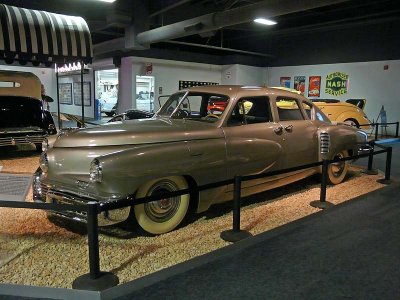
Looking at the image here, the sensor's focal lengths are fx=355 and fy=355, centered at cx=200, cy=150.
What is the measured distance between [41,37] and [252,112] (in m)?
6.32

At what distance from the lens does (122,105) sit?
721 inches

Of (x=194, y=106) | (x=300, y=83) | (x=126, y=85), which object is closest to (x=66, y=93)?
(x=126, y=85)

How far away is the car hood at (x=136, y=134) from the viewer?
13.4 ft

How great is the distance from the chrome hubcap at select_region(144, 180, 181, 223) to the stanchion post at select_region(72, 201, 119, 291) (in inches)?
41.6

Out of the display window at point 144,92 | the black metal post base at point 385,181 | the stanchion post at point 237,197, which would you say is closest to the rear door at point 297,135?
the stanchion post at point 237,197

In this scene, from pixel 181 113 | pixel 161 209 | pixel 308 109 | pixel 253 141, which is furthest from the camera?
pixel 308 109

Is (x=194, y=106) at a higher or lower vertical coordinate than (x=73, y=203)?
higher

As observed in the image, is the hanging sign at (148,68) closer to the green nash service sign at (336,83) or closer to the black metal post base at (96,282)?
the green nash service sign at (336,83)

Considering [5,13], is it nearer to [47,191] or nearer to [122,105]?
[47,191]

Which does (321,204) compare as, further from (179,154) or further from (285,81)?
(285,81)

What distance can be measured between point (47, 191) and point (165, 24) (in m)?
12.1

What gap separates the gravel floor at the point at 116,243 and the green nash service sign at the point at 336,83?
41.3ft

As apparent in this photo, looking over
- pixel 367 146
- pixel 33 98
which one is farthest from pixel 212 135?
pixel 33 98

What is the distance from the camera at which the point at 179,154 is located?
4.18 m
